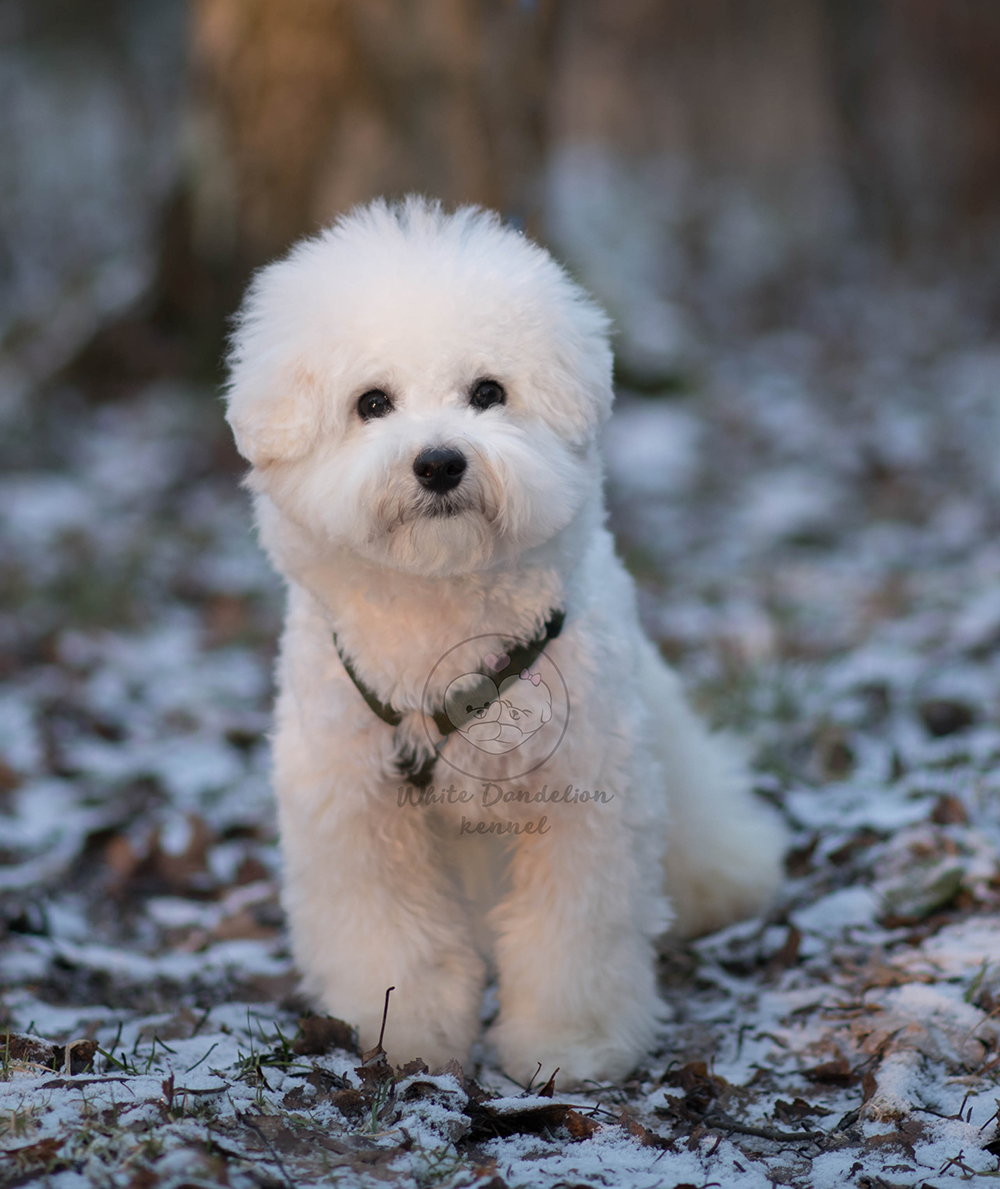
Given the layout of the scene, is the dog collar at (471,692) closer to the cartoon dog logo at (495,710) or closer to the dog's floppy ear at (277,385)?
the cartoon dog logo at (495,710)

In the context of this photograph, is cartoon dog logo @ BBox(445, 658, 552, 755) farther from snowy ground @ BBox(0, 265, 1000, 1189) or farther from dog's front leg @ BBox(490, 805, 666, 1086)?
snowy ground @ BBox(0, 265, 1000, 1189)

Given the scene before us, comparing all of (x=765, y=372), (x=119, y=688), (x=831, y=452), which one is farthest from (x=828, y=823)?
(x=765, y=372)

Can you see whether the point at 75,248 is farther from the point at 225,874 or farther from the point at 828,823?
the point at 828,823

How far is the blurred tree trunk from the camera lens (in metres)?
6.50

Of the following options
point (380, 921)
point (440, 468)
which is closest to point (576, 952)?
point (380, 921)

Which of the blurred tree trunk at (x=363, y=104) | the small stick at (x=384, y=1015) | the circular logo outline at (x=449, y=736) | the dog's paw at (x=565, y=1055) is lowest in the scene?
the dog's paw at (x=565, y=1055)

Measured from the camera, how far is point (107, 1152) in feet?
5.94

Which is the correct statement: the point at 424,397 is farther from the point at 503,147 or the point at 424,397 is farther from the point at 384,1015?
the point at 503,147

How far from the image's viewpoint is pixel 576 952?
8.44 ft

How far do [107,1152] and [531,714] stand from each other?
111cm

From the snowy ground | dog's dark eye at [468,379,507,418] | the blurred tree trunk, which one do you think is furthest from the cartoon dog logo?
the blurred tree trunk

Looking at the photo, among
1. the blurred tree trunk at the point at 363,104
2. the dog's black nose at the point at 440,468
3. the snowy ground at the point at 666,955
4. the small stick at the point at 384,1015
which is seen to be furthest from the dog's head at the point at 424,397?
the blurred tree trunk at the point at 363,104

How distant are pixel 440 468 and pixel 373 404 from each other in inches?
11.0

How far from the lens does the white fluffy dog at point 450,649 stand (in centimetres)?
226
